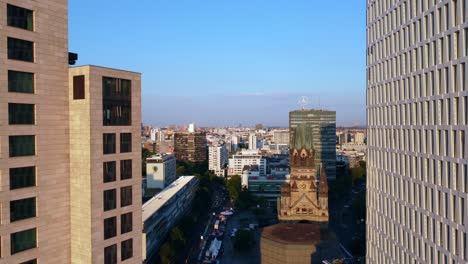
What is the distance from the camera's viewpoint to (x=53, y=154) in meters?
26.8

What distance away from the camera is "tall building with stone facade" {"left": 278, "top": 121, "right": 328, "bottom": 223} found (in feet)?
327

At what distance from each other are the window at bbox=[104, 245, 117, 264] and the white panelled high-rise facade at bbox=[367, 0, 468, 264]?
24360mm

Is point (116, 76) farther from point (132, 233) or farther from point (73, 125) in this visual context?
point (132, 233)

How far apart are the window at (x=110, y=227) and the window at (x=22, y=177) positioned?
17.7 ft

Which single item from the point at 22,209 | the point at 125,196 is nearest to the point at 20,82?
the point at 22,209

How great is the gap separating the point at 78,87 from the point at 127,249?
11.9 meters

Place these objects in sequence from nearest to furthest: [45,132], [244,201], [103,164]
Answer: [45,132] < [103,164] < [244,201]

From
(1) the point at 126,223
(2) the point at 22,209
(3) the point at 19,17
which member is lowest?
(1) the point at 126,223

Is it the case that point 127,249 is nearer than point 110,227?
No

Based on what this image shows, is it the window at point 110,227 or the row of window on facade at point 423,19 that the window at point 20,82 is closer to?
the window at point 110,227

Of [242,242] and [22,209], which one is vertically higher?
[22,209]

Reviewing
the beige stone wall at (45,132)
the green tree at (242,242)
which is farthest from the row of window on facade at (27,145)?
the green tree at (242,242)

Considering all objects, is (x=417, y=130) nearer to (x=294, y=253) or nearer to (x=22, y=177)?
(x=22, y=177)

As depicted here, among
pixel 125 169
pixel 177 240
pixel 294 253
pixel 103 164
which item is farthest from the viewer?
pixel 177 240
